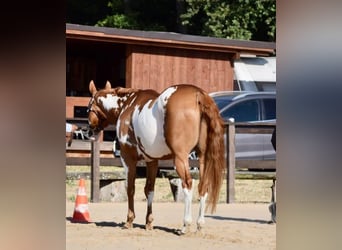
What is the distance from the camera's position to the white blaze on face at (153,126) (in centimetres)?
833

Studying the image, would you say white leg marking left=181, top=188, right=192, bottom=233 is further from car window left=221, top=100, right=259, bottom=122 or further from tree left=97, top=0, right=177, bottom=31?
tree left=97, top=0, right=177, bottom=31

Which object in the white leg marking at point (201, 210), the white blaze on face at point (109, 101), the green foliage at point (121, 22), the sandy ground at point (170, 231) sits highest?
the green foliage at point (121, 22)

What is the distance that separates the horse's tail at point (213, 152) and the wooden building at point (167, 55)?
9915mm

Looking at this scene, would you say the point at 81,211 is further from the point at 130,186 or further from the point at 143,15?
the point at 143,15

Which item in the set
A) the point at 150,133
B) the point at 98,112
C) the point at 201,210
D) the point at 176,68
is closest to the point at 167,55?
the point at 176,68

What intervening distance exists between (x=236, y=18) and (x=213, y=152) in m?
21.0

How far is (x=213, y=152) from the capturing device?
26.7 feet

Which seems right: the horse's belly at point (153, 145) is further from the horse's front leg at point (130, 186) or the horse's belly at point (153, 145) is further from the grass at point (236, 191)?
the grass at point (236, 191)

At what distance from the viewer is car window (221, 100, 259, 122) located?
50.7ft

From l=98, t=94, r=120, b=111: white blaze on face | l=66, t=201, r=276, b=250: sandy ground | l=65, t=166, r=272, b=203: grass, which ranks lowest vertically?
l=65, t=166, r=272, b=203: grass

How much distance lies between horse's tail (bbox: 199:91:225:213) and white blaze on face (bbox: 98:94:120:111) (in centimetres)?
160

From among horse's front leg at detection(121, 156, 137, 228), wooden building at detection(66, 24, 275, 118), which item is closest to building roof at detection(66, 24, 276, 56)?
wooden building at detection(66, 24, 275, 118)

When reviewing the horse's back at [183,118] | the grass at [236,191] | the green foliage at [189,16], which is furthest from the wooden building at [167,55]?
the horse's back at [183,118]
